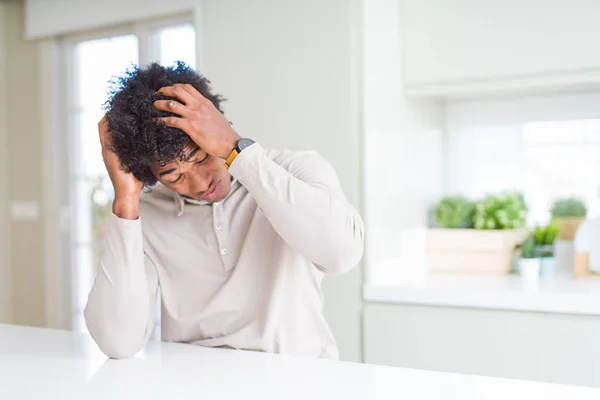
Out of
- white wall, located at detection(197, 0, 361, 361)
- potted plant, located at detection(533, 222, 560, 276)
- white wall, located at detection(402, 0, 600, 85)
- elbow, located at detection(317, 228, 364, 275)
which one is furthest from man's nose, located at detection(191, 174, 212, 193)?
potted plant, located at detection(533, 222, 560, 276)

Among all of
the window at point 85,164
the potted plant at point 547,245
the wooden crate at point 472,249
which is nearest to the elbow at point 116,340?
the wooden crate at point 472,249

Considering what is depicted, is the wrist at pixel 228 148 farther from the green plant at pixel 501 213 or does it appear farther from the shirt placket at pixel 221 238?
the green plant at pixel 501 213

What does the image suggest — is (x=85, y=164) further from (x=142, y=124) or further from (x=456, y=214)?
(x=142, y=124)

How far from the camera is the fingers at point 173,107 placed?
1.24 meters

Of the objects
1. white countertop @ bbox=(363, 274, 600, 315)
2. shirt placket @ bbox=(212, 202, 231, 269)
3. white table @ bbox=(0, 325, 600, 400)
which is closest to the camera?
white table @ bbox=(0, 325, 600, 400)

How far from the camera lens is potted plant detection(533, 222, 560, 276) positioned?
2.35m

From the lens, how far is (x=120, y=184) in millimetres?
1353

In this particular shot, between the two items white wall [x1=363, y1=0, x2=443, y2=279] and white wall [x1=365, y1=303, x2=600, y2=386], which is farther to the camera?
white wall [x1=363, y1=0, x2=443, y2=279]

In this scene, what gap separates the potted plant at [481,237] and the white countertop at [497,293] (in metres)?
0.10

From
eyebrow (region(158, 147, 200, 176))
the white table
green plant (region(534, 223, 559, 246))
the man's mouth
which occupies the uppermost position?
eyebrow (region(158, 147, 200, 176))

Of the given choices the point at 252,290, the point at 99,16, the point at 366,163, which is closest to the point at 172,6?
the point at 99,16

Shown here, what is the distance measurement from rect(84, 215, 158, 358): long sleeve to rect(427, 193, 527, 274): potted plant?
143 centimetres

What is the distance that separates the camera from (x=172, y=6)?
2.83 meters

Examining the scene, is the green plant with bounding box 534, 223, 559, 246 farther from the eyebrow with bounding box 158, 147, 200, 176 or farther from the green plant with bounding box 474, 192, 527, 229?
the eyebrow with bounding box 158, 147, 200, 176
